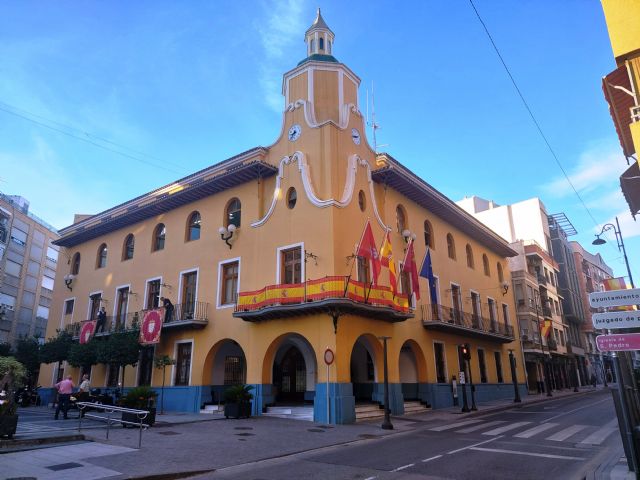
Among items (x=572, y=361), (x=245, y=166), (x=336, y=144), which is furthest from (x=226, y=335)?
(x=572, y=361)

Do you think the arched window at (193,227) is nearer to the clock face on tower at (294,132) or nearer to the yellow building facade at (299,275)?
the yellow building facade at (299,275)

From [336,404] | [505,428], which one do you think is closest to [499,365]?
[505,428]

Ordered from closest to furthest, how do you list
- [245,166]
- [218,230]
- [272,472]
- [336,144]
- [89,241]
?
[272,472]
[336,144]
[245,166]
[218,230]
[89,241]

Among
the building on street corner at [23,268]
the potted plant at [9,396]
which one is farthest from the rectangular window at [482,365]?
the building on street corner at [23,268]

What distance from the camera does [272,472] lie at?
923 centimetres

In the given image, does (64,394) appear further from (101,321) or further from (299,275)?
(299,275)

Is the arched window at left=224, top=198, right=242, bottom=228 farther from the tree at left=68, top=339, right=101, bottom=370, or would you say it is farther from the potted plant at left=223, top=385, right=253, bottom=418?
the tree at left=68, top=339, right=101, bottom=370

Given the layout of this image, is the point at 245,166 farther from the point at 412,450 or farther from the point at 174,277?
the point at 412,450

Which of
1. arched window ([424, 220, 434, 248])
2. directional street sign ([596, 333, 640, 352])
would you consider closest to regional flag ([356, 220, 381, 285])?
arched window ([424, 220, 434, 248])

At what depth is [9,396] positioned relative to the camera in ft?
38.4

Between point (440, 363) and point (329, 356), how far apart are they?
10892 millimetres

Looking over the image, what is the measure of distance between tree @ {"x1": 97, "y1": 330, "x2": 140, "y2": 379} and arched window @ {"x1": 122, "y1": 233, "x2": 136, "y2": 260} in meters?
7.46

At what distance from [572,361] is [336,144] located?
46628 millimetres

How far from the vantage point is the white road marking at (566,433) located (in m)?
13.1
